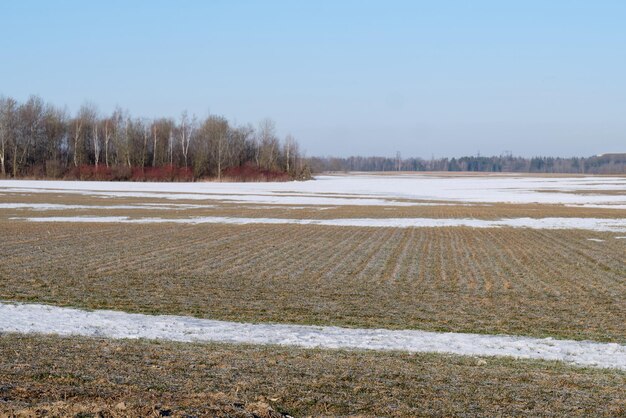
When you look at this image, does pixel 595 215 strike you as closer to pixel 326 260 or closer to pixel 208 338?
pixel 326 260

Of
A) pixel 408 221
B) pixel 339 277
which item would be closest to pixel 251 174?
pixel 408 221

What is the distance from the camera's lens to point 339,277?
795 inches

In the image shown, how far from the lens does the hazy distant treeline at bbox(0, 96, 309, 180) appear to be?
4835 inches

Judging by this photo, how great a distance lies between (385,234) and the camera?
34031mm

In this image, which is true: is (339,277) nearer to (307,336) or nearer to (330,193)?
(307,336)

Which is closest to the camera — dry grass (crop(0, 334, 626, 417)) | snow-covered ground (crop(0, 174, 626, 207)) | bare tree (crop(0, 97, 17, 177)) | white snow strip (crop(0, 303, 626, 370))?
dry grass (crop(0, 334, 626, 417))

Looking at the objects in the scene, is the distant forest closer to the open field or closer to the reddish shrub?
the reddish shrub

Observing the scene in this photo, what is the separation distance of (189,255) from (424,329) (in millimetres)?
13212

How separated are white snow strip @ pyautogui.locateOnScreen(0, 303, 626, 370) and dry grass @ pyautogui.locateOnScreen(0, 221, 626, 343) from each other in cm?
84

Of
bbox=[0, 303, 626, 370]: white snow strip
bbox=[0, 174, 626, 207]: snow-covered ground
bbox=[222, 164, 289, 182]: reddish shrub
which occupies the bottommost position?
bbox=[0, 174, 626, 207]: snow-covered ground

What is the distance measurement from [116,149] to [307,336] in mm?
127849

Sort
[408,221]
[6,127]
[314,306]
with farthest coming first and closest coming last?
[6,127] < [408,221] < [314,306]

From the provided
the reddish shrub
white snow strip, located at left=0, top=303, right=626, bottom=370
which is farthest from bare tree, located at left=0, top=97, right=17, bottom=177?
white snow strip, located at left=0, top=303, right=626, bottom=370

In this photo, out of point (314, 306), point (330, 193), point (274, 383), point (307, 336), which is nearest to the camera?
point (274, 383)
